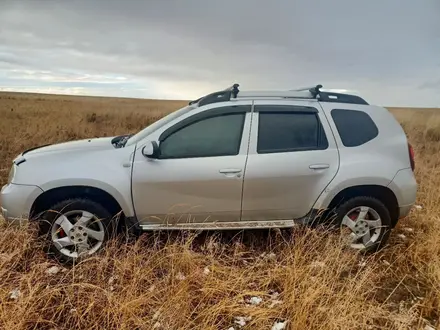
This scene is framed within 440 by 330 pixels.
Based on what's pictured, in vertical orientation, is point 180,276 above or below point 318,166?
below

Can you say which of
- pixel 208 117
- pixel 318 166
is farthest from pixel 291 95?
pixel 208 117

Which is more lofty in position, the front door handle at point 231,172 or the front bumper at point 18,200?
the front door handle at point 231,172

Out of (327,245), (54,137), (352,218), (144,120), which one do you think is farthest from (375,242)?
(144,120)

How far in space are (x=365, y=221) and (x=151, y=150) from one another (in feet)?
7.90

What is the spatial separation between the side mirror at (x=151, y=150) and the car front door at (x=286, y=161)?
0.92 m

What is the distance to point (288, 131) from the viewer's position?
3.73m

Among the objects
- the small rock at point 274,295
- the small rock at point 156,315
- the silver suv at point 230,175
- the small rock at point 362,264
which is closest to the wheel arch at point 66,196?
the silver suv at point 230,175

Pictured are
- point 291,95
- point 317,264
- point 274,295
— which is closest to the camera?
point 274,295

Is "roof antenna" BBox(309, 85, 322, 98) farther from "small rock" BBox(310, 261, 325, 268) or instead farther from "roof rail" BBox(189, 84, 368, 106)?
"small rock" BBox(310, 261, 325, 268)

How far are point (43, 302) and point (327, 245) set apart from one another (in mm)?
2525

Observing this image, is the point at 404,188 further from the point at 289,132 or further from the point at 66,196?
the point at 66,196

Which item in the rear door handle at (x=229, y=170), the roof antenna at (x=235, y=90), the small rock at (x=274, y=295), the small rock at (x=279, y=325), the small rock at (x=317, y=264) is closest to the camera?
the small rock at (x=279, y=325)

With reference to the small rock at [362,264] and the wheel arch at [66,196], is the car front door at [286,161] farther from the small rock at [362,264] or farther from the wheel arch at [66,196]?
the wheel arch at [66,196]

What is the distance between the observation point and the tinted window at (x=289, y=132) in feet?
12.0
